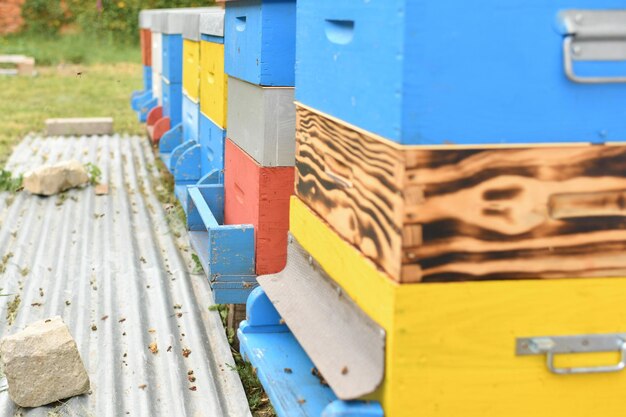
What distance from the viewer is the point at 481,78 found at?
1.53 metres

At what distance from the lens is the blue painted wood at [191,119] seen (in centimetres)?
494

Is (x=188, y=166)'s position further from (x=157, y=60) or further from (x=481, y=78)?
(x=481, y=78)

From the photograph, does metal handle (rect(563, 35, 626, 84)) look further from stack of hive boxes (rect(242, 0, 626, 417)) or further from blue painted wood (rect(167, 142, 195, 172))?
→ blue painted wood (rect(167, 142, 195, 172))

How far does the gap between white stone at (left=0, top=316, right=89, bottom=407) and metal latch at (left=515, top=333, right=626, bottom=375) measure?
1700 mm

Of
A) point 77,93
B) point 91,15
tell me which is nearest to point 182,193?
point 77,93

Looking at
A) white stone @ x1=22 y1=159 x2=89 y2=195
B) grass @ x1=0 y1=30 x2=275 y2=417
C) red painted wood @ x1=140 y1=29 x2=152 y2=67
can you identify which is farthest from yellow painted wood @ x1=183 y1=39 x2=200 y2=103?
red painted wood @ x1=140 y1=29 x2=152 y2=67

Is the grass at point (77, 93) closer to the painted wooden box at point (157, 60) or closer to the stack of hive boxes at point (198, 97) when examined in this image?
the stack of hive boxes at point (198, 97)

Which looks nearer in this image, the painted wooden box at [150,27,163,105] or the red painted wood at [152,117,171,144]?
the red painted wood at [152,117,171,144]

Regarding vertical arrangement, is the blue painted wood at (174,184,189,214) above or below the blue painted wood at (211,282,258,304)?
above

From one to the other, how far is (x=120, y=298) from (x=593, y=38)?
272cm

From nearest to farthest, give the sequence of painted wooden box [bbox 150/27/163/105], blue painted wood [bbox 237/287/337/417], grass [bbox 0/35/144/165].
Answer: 1. blue painted wood [bbox 237/287/337/417]
2. painted wooden box [bbox 150/27/163/105]
3. grass [bbox 0/35/144/165]

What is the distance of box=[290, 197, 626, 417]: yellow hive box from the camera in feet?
5.16

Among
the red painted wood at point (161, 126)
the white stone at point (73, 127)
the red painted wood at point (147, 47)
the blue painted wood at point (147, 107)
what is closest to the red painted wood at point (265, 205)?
the red painted wood at point (161, 126)

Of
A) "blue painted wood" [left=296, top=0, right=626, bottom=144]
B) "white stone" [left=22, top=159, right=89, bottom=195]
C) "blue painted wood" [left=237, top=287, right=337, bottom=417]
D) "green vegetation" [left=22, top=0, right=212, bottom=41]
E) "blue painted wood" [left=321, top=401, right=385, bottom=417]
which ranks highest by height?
"green vegetation" [left=22, top=0, right=212, bottom=41]
